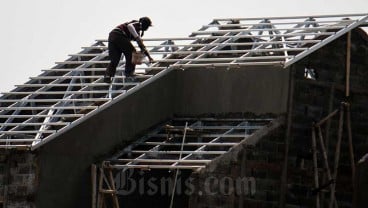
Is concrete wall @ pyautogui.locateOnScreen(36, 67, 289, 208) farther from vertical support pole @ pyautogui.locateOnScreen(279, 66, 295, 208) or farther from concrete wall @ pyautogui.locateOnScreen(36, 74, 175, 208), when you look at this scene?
vertical support pole @ pyautogui.locateOnScreen(279, 66, 295, 208)

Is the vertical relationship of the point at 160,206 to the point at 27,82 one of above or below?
below

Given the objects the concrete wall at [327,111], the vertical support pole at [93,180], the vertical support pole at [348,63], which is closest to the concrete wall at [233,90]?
the concrete wall at [327,111]

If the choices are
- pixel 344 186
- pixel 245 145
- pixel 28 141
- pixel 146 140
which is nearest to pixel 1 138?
pixel 28 141

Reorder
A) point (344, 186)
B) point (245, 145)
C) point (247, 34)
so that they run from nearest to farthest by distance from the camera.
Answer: point (245, 145) < point (344, 186) < point (247, 34)

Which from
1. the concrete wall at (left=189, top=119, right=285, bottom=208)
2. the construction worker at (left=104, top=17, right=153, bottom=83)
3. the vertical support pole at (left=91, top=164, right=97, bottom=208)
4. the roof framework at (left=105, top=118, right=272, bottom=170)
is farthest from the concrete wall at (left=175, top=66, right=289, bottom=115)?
the vertical support pole at (left=91, top=164, right=97, bottom=208)

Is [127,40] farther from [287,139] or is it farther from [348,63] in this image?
[348,63]

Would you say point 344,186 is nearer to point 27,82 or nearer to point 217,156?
point 217,156

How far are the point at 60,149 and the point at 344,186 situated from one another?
6.16 m

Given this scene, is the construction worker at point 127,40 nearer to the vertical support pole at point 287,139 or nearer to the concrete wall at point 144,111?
the concrete wall at point 144,111

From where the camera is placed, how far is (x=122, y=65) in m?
34.3

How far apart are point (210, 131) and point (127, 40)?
2.69 metres

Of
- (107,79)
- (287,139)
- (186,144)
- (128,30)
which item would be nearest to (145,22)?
(128,30)

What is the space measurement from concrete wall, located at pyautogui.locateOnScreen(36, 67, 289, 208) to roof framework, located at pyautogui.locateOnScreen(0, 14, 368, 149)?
0.22 metres

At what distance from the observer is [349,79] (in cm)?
3272
